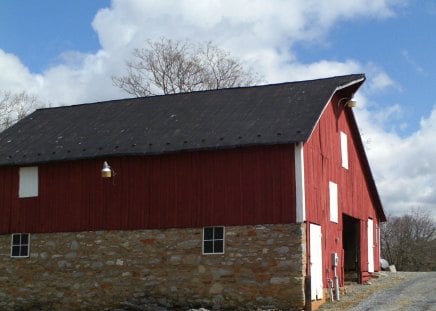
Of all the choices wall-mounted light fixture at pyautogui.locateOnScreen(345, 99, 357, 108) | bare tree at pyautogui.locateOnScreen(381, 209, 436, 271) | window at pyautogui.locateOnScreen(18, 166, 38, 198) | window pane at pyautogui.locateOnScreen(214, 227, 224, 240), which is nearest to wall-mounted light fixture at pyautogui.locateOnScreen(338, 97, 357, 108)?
wall-mounted light fixture at pyautogui.locateOnScreen(345, 99, 357, 108)

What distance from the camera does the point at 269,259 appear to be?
1656 cm

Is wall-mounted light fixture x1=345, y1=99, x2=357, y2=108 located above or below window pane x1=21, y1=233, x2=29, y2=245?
above

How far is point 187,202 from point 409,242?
41577 mm

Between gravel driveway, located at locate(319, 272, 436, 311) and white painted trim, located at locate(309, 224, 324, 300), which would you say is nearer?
gravel driveway, located at locate(319, 272, 436, 311)

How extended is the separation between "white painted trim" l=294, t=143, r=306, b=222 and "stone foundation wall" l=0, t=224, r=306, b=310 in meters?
0.35

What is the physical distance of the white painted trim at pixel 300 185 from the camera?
16.6 m

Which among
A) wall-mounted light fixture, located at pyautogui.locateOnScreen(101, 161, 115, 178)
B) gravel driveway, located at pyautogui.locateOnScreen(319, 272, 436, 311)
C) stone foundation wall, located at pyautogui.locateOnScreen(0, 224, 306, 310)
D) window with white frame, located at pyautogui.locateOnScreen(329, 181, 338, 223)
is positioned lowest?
gravel driveway, located at pyautogui.locateOnScreen(319, 272, 436, 311)

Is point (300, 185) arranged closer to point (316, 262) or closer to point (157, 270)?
point (316, 262)

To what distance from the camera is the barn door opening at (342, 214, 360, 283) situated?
902 inches

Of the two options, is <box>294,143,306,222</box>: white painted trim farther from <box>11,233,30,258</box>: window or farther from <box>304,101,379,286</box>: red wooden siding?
<box>11,233,30,258</box>: window

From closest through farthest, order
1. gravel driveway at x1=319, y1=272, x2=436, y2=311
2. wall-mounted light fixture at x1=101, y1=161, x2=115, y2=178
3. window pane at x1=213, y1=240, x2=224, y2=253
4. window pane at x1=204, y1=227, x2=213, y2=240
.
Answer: gravel driveway at x1=319, y1=272, x2=436, y2=311
window pane at x1=213, y1=240, x2=224, y2=253
window pane at x1=204, y1=227, x2=213, y2=240
wall-mounted light fixture at x1=101, y1=161, x2=115, y2=178

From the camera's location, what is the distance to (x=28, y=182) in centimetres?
2005

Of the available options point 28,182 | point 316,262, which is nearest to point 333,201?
point 316,262

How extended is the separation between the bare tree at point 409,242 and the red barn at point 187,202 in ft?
103
